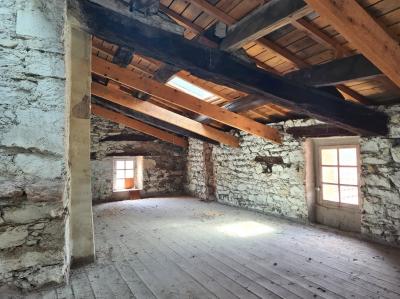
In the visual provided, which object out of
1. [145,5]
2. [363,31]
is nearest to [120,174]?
[145,5]

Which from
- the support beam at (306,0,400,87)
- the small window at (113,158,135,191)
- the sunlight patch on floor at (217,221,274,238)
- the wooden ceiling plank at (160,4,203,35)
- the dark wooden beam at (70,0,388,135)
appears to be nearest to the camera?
the support beam at (306,0,400,87)

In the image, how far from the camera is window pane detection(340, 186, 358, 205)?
387cm

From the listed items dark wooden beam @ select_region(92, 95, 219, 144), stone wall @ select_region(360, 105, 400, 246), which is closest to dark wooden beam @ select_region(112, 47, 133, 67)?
dark wooden beam @ select_region(92, 95, 219, 144)

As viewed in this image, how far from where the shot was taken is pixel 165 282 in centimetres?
239

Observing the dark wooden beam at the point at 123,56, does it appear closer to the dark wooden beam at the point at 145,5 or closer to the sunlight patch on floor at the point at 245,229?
the dark wooden beam at the point at 145,5

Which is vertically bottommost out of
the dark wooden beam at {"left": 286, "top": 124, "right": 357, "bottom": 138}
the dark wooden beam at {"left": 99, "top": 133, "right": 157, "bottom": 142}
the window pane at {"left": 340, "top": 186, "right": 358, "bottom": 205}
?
the window pane at {"left": 340, "top": 186, "right": 358, "bottom": 205}

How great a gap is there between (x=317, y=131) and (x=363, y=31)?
2342 mm

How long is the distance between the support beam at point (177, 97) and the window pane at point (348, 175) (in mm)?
1191

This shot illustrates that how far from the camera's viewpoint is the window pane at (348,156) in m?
3.90

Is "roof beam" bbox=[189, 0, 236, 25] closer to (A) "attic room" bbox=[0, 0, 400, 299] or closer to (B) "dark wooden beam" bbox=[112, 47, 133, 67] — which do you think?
(A) "attic room" bbox=[0, 0, 400, 299]

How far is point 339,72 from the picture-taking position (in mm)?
2723

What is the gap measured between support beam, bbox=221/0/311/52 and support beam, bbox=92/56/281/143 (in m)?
1.71

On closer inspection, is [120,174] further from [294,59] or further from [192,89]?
[294,59]

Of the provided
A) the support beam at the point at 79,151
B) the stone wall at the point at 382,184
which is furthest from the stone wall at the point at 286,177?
the support beam at the point at 79,151
